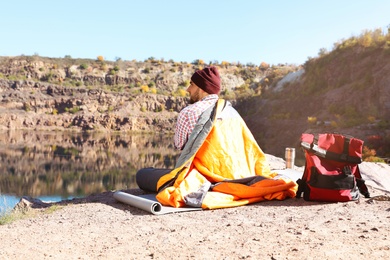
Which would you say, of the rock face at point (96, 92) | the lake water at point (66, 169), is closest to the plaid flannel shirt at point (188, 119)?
the lake water at point (66, 169)

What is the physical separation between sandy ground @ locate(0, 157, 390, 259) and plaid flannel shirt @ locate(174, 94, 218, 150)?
952 mm

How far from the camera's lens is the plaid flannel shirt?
17.9ft

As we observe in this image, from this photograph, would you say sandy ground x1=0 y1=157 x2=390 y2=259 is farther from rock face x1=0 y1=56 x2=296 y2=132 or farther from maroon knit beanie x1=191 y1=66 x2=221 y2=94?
rock face x1=0 y1=56 x2=296 y2=132

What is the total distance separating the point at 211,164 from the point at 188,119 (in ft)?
1.99

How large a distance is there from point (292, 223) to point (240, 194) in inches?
44.1

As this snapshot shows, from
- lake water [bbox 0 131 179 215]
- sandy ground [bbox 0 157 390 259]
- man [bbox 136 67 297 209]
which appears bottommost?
lake water [bbox 0 131 179 215]

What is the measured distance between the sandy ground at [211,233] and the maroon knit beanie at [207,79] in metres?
1.50

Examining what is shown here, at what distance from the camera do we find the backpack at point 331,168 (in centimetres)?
542

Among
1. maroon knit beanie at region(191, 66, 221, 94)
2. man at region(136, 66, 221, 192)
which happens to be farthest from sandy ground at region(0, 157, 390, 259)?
maroon knit beanie at region(191, 66, 221, 94)

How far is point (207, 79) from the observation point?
5605mm

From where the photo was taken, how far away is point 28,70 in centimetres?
4784

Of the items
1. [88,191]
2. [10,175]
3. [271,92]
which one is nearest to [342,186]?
[88,191]

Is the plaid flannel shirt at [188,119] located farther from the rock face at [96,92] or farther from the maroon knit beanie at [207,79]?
the rock face at [96,92]

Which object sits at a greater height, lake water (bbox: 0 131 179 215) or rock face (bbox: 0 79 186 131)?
rock face (bbox: 0 79 186 131)
